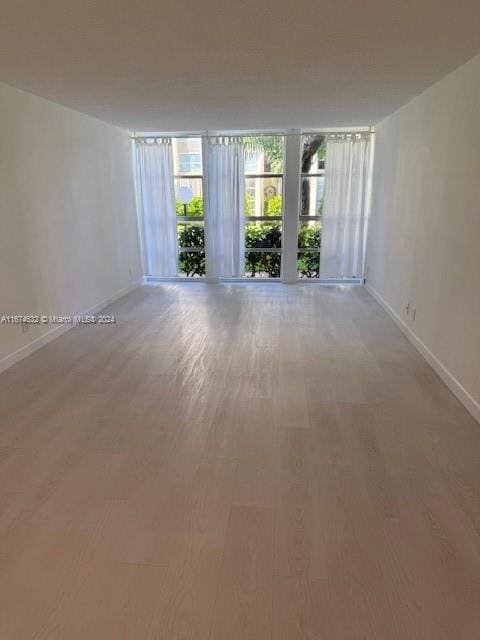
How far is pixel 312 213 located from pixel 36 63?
185 inches

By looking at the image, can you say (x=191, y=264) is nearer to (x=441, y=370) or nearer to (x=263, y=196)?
(x=263, y=196)

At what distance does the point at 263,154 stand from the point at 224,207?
1018mm

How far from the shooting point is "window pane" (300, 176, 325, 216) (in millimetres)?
6707

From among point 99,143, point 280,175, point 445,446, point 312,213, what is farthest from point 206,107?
point 445,446

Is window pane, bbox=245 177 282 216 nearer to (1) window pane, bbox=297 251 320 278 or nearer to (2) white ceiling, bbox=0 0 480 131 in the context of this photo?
(1) window pane, bbox=297 251 320 278

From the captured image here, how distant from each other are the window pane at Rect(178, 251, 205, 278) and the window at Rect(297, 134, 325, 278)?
165cm

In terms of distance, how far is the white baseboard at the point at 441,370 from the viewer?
2863 millimetres

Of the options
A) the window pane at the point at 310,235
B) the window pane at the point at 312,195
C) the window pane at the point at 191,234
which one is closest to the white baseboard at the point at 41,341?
the window pane at the point at 191,234

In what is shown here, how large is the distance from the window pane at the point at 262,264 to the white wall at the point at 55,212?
2096mm

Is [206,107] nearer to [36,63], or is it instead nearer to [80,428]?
[36,63]

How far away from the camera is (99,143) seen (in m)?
5.46

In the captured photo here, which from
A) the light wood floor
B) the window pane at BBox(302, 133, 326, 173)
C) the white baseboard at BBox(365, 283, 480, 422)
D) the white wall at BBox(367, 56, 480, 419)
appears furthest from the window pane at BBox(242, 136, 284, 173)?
the light wood floor

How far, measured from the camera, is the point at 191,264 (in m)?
7.30

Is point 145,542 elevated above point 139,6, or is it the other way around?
point 139,6
